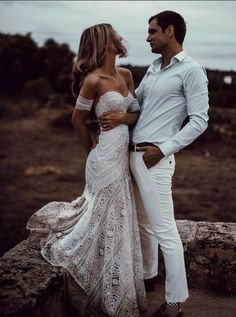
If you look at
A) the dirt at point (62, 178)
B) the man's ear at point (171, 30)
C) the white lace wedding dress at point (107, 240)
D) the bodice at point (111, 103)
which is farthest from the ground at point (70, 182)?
the man's ear at point (171, 30)

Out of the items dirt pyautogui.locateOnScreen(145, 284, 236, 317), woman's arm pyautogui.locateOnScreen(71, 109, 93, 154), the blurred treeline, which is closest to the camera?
woman's arm pyautogui.locateOnScreen(71, 109, 93, 154)

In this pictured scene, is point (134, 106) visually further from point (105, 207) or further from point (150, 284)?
point (150, 284)

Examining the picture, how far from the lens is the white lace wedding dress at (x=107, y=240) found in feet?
11.8

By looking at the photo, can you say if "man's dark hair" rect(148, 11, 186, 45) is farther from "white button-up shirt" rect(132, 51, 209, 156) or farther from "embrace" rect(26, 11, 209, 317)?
"white button-up shirt" rect(132, 51, 209, 156)

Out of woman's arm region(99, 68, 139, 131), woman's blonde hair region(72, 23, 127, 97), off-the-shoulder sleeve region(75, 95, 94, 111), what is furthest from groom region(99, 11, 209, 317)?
off-the-shoulder sleeve region(75, 95, 94, 111)

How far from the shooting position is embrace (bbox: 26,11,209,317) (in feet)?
11.3

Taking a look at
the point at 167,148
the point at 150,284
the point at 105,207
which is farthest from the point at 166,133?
the point at 150,284

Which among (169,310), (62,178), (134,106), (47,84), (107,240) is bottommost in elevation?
(62,178)

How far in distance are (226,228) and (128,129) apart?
1.51 metres

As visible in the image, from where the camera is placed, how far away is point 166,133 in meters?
3.49

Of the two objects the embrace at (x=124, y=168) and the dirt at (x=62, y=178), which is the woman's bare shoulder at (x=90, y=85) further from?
the dirt at (x=62, y=178)

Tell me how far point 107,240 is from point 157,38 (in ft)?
4.89

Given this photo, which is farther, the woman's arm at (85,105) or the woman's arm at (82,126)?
the woman's arm at (82,126)

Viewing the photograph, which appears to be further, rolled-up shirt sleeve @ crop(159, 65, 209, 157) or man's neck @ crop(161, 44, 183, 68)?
man's neck @ crop(161, 44, 183, 68)
